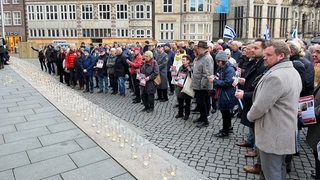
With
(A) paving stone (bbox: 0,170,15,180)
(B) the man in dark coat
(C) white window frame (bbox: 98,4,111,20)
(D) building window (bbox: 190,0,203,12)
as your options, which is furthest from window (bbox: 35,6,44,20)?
(A) paving stone (bbox: 0,170,15,180)

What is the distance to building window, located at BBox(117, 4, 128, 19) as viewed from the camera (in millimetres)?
41688

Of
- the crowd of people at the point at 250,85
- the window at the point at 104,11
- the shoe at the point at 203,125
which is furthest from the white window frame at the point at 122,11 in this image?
the shoe at the point at 203,125

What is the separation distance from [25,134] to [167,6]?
113ft

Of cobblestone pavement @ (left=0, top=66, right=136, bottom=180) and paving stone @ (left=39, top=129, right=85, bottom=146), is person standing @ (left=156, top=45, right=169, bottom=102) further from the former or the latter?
paving stone @ (left=39, top=129, right=85, bottom=146)

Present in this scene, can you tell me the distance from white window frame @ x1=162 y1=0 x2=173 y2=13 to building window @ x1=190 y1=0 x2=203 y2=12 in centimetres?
276

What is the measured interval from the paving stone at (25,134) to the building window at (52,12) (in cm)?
4059

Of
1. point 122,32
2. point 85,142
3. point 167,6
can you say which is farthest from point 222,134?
point 122,32

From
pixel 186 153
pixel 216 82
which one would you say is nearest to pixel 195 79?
pixel 216 82

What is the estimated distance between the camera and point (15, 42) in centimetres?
4756

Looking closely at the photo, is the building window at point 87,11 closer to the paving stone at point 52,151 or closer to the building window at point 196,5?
the building window at point 196,5

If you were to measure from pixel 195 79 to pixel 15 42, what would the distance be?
48021 millimetres

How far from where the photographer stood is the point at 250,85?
509cm

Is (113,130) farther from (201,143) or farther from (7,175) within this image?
(7,175)

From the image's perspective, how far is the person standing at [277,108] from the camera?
351cm
